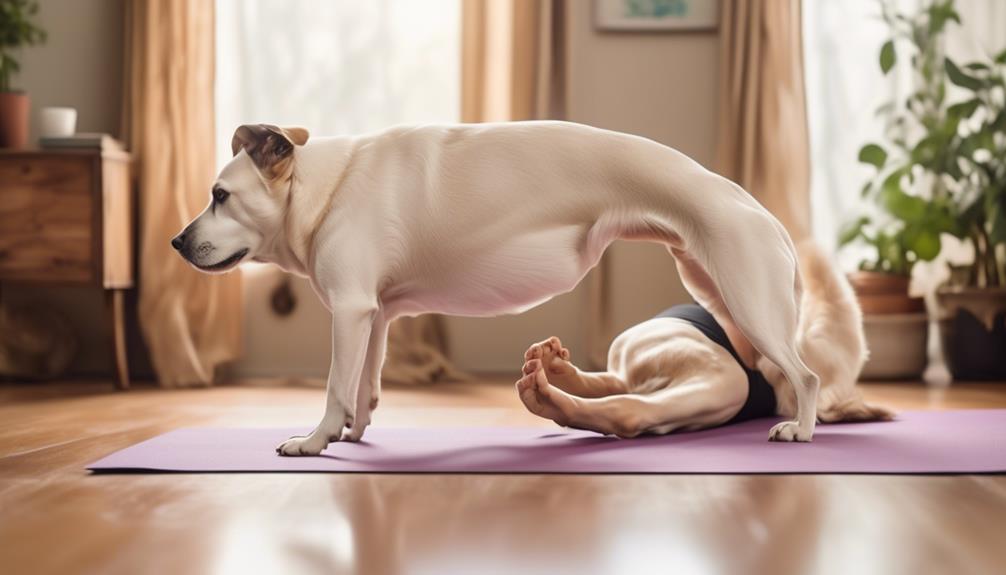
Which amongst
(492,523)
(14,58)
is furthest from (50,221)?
Answer: (492,523)

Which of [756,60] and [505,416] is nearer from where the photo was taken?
[505,416]

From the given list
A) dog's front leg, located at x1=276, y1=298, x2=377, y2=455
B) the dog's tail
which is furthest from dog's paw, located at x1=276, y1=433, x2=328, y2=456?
the dog's tail

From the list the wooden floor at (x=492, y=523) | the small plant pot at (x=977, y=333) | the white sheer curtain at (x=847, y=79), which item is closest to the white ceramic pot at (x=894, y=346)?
the small plant pot at (x=977, y=333)

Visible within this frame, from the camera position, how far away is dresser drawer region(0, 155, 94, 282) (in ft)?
11.8

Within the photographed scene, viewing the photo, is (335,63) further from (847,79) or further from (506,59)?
(847,79)

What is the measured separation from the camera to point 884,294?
3822 millimetres

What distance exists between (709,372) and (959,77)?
234cm

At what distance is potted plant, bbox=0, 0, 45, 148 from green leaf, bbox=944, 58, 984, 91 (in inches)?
134

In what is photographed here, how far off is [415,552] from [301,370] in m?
3.03

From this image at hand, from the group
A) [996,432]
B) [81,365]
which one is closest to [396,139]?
[996,432]

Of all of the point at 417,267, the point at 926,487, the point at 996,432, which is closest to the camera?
the point at 926,487

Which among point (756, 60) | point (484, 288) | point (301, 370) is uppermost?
point (756, 60)

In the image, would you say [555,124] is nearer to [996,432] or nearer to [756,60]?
[996,432]

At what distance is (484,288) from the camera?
1.96 m
